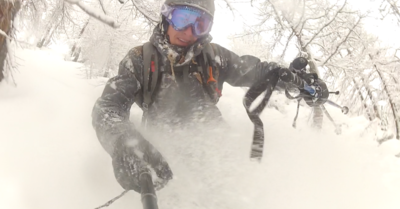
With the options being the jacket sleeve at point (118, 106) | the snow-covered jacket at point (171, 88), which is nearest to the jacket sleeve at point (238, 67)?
the snow-covered jacket at point (171, 88)

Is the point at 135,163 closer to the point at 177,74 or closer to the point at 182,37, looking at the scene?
the point at 177,74

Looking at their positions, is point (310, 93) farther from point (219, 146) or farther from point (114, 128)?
point (114, 128)

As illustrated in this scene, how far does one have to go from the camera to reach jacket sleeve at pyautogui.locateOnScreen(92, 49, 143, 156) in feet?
5.52

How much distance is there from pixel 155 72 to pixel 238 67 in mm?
833

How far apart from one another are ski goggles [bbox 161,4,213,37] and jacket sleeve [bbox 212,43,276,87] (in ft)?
1.11

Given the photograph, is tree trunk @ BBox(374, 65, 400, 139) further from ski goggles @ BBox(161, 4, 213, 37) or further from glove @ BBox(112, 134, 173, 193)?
glove @ BBox(112, 134, 173, 193)

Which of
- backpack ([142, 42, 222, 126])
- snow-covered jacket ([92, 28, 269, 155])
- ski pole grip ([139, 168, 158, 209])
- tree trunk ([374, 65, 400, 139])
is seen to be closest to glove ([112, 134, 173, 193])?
ski pole grip ([139, 168, 158, 209])

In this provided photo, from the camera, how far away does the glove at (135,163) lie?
1444 millimetres

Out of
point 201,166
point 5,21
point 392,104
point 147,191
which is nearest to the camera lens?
point 147,191

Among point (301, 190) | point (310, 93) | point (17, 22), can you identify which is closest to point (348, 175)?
point (301, 190)

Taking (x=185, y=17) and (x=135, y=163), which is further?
(x=185, y=17)

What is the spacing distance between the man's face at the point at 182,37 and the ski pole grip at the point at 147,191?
1358 mm

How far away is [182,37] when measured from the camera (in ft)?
8.11

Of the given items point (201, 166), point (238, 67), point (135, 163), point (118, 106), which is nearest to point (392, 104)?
point (238, 67)
